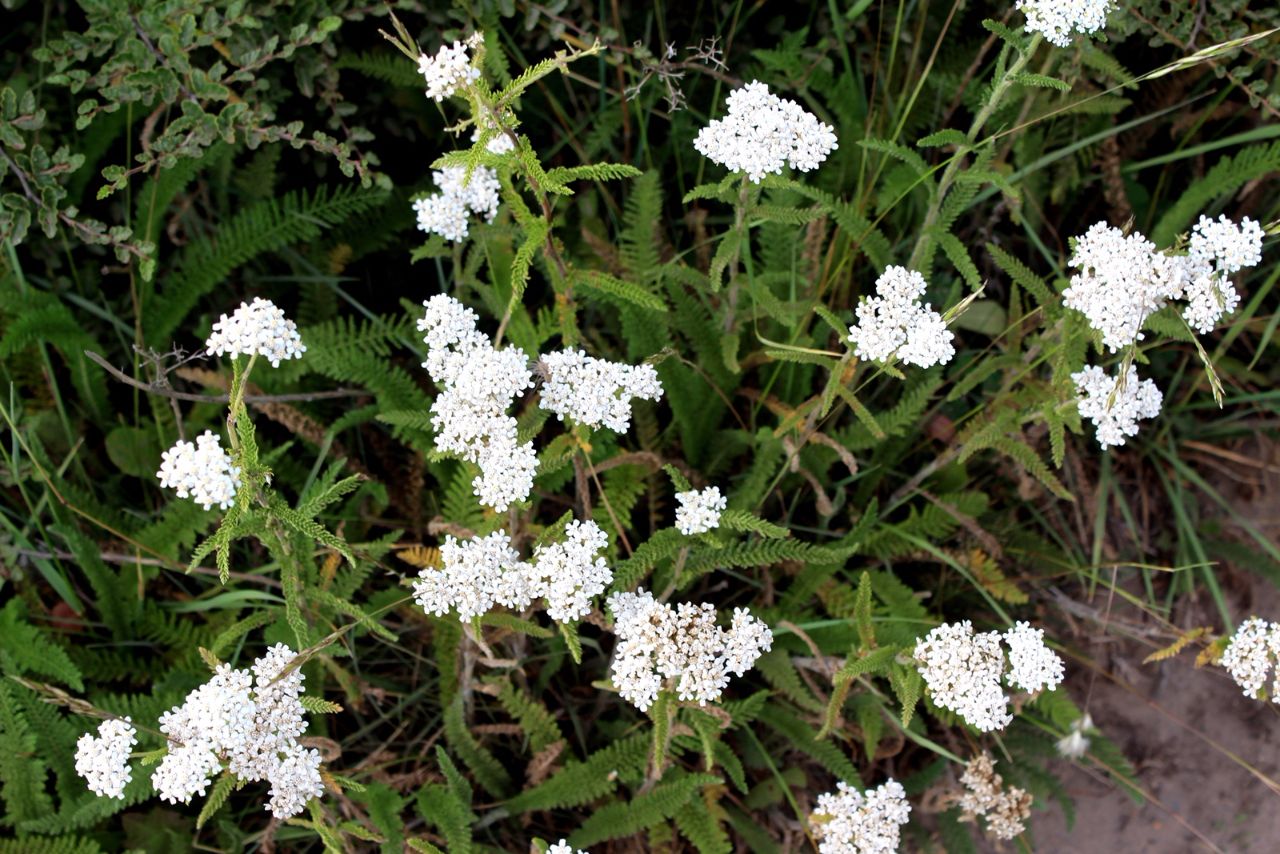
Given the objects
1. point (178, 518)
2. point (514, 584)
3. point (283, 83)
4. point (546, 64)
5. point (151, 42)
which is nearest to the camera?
point (546, 64)

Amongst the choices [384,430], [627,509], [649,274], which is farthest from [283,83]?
[627,509]

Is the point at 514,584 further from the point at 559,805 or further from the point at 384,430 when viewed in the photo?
the point at 384,430

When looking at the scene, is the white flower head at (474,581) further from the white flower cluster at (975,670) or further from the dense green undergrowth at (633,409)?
the white flower cluster at (975,670)

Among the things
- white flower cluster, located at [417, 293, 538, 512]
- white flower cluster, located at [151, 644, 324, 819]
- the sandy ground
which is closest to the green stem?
Answer: white flower cluster, located at [417, 293, 538, 512]

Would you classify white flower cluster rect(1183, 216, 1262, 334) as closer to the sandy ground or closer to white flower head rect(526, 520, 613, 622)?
white flower head rect(526, 520, 613, 622)

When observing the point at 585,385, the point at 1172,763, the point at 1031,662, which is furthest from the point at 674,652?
the point at 1172,763

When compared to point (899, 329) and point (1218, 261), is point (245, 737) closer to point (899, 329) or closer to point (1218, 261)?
point (899, 329)

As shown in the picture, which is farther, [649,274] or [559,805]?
[649,274]
